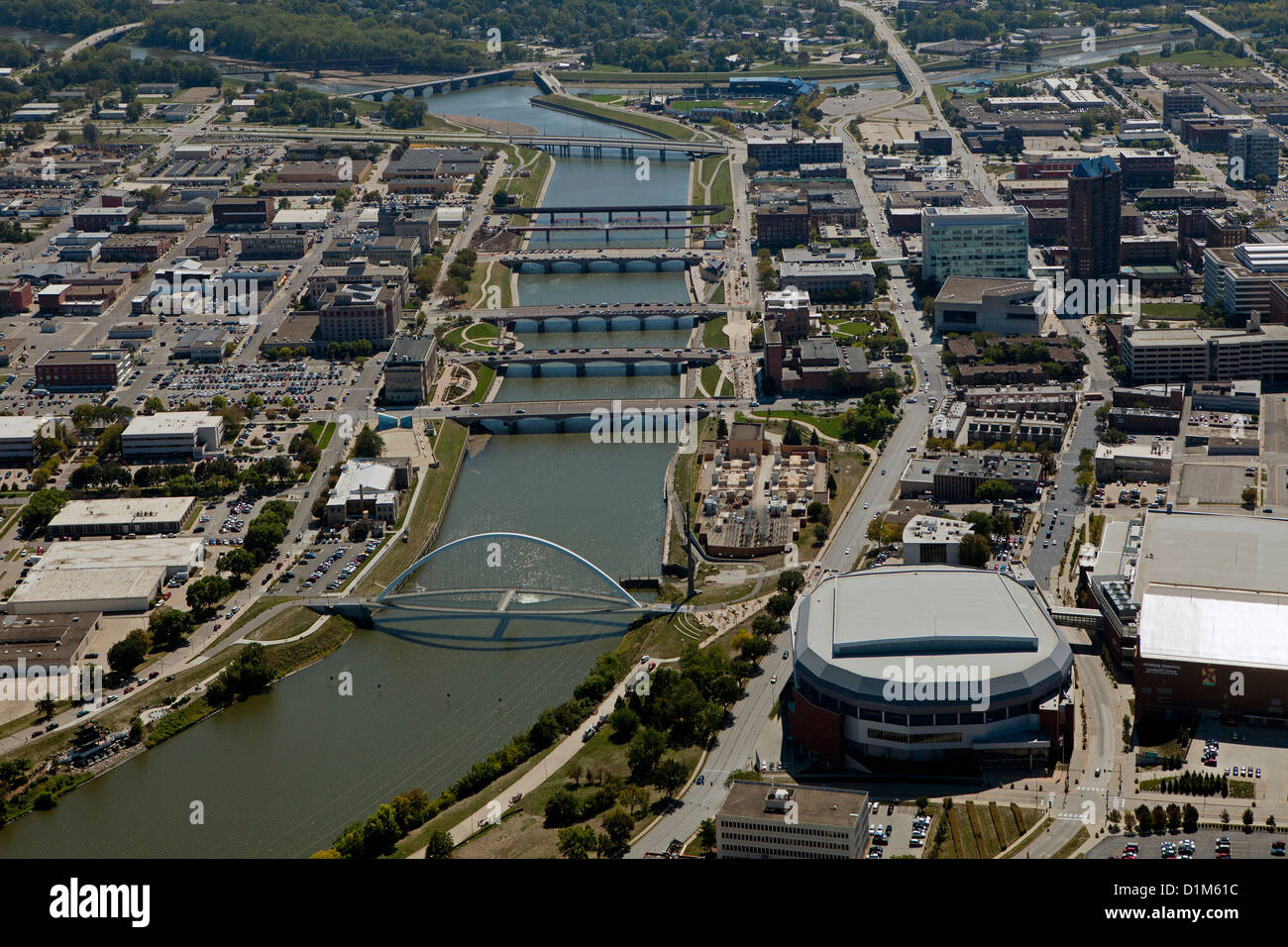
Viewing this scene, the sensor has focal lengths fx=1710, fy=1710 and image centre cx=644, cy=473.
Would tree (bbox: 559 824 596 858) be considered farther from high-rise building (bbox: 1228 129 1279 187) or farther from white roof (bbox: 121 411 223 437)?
high-rise building (bbox: 1228 129 1279 187)

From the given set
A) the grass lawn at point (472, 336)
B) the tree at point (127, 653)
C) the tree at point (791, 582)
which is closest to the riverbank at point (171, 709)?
the tree at point (127, 653)

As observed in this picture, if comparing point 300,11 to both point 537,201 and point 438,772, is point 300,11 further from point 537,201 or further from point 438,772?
point 438,772

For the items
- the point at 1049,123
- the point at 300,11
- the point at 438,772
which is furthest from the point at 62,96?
the point at 438,772

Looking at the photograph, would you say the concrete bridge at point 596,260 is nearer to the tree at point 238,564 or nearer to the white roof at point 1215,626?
the tree at point 238,564

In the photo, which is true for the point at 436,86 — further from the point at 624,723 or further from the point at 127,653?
the point at 624,723

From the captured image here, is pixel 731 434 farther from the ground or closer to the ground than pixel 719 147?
closer to the ground

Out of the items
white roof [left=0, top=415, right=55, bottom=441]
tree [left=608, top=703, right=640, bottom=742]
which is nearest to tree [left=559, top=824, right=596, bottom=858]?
tree [left=608, top=703, right=640, bottom=742]
